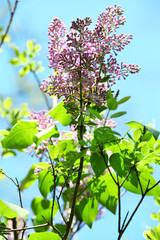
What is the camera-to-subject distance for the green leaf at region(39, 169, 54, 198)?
0.57m

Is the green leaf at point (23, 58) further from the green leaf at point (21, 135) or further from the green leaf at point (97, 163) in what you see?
the green leaf at point (97, 163)

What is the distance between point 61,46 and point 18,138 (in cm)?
20

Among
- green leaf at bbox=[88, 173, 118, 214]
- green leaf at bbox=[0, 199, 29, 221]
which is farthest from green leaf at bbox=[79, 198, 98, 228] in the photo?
green leaf at bbox=[0, 199, 29, 221]

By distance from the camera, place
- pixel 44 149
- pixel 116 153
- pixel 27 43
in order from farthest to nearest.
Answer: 1. pixel 27 43
2. pixel 44 149
3. pixel 116 153

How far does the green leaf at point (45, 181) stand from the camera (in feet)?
1.86

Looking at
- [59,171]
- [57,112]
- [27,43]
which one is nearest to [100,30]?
[57,112]

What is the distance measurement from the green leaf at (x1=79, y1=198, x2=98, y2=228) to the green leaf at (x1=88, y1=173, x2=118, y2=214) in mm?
34

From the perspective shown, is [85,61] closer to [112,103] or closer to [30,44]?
[112,103]

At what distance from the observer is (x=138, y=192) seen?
0.54 metres

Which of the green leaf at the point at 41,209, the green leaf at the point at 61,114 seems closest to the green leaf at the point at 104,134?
the green leaf at the point at 61,114

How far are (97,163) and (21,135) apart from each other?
6.7 inches

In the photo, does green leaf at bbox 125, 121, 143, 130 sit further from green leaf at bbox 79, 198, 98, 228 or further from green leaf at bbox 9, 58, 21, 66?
green leaf at bbox 9, 58, 21, 66

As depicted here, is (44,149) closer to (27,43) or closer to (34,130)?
(34,130)

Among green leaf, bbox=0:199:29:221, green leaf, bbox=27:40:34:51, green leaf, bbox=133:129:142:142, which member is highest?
green leaf, bbox=27:40:34:51
